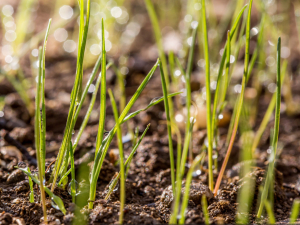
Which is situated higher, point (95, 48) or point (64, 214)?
point (95, 48)

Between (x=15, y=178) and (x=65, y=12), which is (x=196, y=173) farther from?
(x=65, y=12)

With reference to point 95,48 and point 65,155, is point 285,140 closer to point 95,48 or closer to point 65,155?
point 65,155

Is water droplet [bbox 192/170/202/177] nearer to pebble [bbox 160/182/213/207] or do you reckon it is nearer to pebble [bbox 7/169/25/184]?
pebble [bbox 160/182/213/207]

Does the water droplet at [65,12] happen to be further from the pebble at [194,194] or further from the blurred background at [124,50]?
the pebble at [194,194]

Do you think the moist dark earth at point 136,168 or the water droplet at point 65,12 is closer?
the moist dark earth at point 136,168

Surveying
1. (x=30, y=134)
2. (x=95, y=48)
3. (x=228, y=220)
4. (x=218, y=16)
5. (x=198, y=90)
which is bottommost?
(x=228, y=220)

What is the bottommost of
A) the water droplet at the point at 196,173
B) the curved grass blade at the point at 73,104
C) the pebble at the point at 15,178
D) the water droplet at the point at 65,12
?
the water droplet at the point at 196,173

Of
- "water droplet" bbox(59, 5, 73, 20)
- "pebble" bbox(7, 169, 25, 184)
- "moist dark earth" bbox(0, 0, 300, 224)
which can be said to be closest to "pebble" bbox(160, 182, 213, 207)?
"moist dark earth" bbox(0, 0, 300, 224)

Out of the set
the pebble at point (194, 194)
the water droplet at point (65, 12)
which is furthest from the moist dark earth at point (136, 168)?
the water droplet at point (65, 12)

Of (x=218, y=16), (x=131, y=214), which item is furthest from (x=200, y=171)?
(x=218, y=16)
